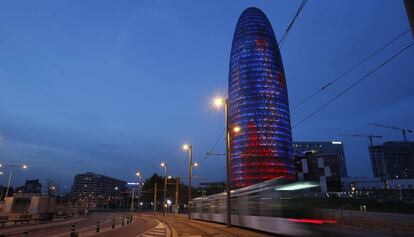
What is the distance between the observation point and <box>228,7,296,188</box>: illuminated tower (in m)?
162

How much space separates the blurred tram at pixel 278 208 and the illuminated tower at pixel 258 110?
437 feet

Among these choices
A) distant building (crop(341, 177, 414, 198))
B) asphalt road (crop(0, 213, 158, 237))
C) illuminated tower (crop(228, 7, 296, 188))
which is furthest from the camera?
illuminated tower (crop(228, 7, 296, 188))

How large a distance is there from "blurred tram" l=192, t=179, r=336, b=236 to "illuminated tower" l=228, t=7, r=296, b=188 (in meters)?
133

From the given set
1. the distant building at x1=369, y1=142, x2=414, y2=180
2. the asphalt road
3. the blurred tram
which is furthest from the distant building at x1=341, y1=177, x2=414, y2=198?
the blurred tram

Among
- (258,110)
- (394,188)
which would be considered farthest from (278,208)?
(258,110)

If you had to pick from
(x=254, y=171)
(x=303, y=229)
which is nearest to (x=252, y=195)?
(x=303, y=229)

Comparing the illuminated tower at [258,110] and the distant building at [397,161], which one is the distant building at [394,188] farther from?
the illuminated tower at [258,110]

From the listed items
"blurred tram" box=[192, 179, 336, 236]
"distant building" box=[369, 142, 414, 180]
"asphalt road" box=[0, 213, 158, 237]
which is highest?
"distant building" box=[369, 142, 414, 180]

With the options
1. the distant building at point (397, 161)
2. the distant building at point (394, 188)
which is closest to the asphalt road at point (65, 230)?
the distant building at point (394, 188)

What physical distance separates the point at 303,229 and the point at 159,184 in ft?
391

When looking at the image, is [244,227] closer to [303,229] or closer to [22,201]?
[303,229]

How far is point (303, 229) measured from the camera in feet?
55.2

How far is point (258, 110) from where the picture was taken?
562 ft

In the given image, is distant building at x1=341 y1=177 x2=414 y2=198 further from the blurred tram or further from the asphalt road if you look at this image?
the blurred tram
